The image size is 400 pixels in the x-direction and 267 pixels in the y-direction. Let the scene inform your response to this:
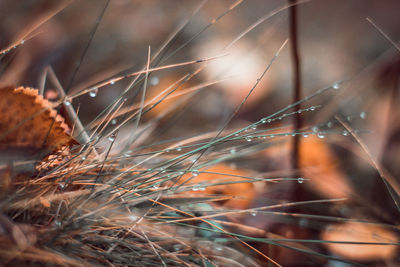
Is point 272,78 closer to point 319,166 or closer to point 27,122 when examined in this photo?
point 319,166

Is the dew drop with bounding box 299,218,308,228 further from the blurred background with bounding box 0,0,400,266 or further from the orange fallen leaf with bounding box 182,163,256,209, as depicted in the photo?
the orange fallen leaf with bounding box 182,163,256,209

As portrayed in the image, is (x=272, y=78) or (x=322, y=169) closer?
(x=322, y=169)

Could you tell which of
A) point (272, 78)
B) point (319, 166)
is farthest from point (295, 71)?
point (272, 78)

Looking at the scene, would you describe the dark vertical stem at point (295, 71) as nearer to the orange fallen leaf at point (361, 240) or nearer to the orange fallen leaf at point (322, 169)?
the orange fallen leaf at point (322, 169)

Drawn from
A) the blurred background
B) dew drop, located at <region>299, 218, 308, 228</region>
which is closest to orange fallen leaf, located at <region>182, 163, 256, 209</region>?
the blurred background

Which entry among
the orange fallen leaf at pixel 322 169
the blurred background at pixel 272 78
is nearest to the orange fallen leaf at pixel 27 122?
the blurred background at pixel 272 78

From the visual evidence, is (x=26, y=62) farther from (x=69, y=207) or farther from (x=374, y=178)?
(x=374, y=178)

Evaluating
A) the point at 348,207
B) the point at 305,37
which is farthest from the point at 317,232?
the point at 305,37
